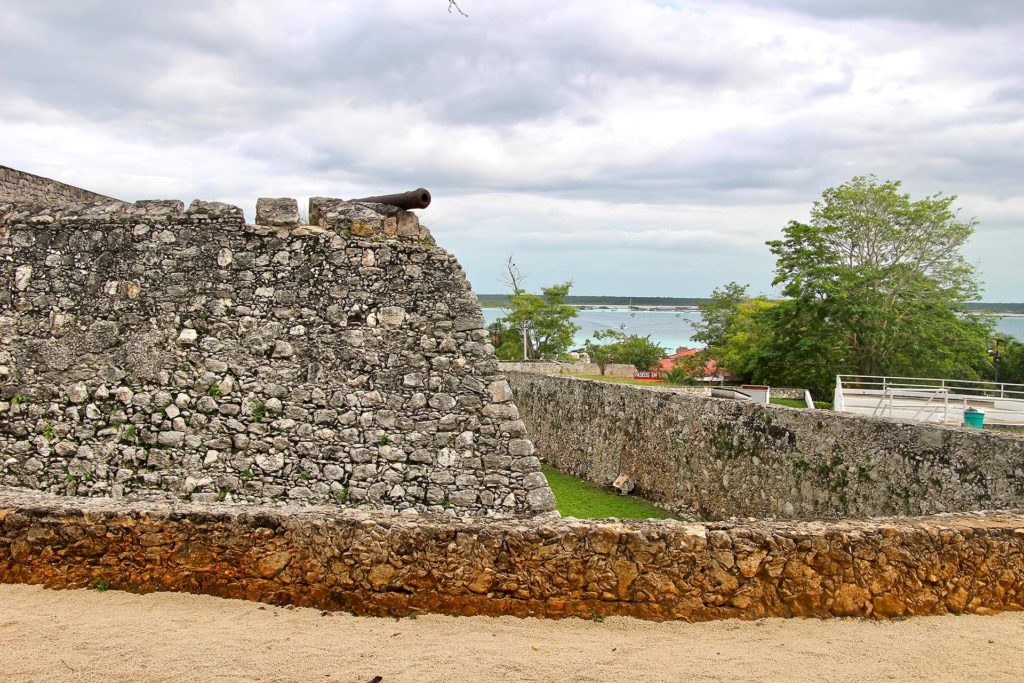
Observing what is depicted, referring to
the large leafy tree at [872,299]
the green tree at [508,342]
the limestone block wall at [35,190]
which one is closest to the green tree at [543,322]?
the green tree at [508,342]

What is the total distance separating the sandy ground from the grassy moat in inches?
290

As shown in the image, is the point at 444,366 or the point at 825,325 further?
the point at 825,325

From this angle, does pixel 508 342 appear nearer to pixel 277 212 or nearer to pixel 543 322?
pixel 543 322

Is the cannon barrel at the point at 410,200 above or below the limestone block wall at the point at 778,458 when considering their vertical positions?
above

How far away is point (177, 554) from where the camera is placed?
473 centimetres

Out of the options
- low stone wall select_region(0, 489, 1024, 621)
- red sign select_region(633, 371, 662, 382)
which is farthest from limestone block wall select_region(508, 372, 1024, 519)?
red sign select_region(633, 371, 662, 382)

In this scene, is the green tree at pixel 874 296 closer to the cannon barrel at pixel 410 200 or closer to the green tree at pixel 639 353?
the cannon barrel at pixel 410 200

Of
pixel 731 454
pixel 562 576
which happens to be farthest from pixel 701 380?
pixel 562 576

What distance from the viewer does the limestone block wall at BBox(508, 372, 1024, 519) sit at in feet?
26.3

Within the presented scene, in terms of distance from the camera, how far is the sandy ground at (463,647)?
3.88 metres

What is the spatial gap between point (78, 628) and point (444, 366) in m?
3.96

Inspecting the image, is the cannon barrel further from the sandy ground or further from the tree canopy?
the tree canopy

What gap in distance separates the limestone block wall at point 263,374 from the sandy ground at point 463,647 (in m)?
2.97

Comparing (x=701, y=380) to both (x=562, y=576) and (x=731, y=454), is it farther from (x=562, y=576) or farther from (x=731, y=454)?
(x=562, y=576)
